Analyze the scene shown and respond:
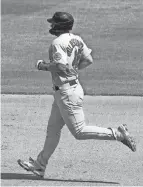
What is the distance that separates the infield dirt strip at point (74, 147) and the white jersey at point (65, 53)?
3.69 feet

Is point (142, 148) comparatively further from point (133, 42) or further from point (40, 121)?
point (133, 42)

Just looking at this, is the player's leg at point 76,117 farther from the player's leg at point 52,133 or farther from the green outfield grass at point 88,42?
the green outfield grass at point 88,42

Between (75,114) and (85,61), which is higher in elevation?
(85,61)

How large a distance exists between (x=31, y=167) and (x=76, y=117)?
2.69ft

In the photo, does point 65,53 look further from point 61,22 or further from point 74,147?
point 74,147

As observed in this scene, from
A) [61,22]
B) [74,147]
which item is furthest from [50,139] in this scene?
[74,147]

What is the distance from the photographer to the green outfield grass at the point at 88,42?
14289mm

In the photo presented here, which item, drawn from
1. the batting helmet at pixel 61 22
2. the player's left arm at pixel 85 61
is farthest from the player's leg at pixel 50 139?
the batting helmet at pixel 61 22

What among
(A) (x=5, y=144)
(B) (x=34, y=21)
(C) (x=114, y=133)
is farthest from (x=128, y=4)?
(C) (x=114, y=133)

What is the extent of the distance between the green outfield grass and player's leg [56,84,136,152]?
5195 mm

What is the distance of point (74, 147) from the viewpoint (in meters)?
9.62

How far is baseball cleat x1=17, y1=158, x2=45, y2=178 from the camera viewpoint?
8.22 meters

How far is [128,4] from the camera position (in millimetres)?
23922

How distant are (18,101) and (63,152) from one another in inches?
132
